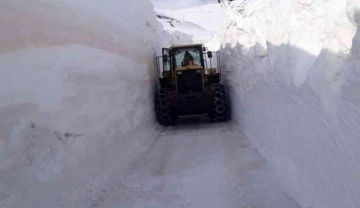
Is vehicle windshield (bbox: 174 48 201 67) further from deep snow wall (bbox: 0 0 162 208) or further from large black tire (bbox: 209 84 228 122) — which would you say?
deep snow wall (bbox: 0 0 162 208)

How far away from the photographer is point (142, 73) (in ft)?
40.6

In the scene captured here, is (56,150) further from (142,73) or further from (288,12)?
(142,73)

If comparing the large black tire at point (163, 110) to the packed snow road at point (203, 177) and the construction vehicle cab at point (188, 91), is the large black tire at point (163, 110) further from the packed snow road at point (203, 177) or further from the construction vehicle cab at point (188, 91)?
the packed snow road at point (203, 177)

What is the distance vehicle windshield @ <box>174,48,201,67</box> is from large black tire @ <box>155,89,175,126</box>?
1186 millimetres

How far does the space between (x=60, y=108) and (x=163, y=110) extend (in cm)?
653

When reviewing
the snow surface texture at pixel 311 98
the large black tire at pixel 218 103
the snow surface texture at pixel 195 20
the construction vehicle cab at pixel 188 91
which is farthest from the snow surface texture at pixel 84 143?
the snow surface texture at pixel 195 20

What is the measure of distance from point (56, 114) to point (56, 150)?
507 mm

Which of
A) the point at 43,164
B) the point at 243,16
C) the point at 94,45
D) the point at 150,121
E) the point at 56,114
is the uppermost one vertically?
the point at 243,16

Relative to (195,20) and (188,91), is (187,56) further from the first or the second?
(195,20)

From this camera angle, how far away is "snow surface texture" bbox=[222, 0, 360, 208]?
10.4 ft

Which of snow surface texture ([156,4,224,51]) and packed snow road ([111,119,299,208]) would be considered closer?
packed snow road ([111,119,299,208])

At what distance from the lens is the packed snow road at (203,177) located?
4.92m

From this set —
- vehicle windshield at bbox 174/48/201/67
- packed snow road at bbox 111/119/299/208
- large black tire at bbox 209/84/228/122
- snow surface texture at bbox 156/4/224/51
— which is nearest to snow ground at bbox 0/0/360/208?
packed snow road at bbox 111/119/299/208

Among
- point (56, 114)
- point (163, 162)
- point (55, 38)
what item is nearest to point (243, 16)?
point (163, 162)
